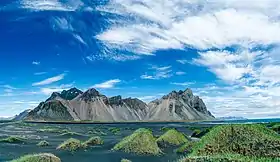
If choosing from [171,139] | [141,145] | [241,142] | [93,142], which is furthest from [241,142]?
[93,142]

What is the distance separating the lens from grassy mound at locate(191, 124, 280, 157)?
35719mm

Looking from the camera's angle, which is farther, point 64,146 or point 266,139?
point 64,146

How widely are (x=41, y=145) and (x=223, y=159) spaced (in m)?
44.3

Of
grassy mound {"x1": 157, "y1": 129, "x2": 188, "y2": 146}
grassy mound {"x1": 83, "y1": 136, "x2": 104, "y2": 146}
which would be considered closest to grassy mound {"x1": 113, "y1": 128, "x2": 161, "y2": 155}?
grassy mound {"x1": 157, "y1": 129, "x2": 188, "y2": 146}

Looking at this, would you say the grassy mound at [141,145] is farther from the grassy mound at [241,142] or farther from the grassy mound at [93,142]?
the grassy mound at [241,142]

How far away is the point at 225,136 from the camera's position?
36969mm

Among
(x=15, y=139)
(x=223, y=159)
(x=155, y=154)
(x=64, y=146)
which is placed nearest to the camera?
(x=223, y=159)

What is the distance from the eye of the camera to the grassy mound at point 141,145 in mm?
50719

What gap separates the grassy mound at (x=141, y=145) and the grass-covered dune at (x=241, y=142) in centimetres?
1454

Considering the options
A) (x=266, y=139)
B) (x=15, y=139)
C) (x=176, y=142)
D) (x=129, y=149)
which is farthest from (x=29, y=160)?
(x=15, y=139)

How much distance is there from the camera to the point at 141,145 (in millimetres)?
51594

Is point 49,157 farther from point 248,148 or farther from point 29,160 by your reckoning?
point 248,148

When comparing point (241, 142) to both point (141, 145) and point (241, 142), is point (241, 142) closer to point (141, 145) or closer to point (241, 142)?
point (241, 142)

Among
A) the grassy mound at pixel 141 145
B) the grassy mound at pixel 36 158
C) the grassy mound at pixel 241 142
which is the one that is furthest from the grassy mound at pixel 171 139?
the grassy mound at pixel 36 158
